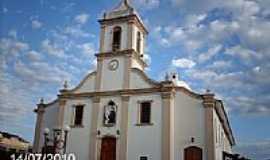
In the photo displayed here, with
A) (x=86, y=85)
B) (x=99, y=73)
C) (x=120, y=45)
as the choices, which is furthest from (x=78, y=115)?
(x=120, y=45)

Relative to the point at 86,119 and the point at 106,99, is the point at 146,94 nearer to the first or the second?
the point at 106,99

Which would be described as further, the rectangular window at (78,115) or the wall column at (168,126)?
the rectangular window at (78,115)

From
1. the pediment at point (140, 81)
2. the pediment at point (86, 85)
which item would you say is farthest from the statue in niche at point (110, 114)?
the pediment at point (86, 85)

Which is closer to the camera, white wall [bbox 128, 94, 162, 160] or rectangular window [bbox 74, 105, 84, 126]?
white wall [bbox 128, 94, 162, 160]

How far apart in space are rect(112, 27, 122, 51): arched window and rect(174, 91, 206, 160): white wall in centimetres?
674

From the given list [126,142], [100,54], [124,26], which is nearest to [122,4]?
[124,26]

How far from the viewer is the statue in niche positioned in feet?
82.2

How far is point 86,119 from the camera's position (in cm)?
2591

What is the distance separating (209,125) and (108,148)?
299 inches

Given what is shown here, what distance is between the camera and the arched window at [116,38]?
89.7ft

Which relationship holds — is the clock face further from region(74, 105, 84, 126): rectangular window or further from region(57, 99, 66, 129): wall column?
region(57, 99, 66, 129): wall column

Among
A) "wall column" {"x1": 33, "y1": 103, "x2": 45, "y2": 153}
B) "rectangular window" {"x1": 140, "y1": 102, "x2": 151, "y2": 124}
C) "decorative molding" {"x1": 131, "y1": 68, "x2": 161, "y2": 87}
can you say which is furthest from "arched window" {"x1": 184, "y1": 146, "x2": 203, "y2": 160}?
"wall column" {"x1": 33, "y1": 103, "x2": 45, "y2": 153}

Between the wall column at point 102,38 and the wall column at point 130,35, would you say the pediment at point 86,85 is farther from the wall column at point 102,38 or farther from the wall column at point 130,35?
the wall column at point 130,35

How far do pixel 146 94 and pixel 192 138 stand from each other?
4677mm
